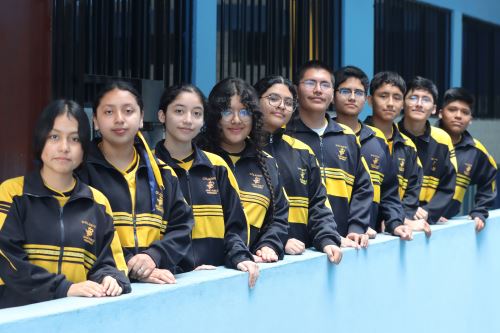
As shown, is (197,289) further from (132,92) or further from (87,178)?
(132,92)

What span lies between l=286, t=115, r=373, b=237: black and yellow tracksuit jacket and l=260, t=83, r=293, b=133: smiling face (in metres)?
0.35

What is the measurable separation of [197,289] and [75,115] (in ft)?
2.57

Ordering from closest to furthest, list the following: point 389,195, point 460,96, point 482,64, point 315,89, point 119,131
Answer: point 119,131
point 315,89
point 389,195
point 460,96
point 482,64

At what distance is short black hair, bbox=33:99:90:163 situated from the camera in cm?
332

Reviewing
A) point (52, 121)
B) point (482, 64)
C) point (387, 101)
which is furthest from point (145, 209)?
point (482, 64)

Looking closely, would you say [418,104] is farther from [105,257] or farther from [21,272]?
[21,272]

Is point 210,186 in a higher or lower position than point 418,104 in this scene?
lower

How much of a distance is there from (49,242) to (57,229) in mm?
53

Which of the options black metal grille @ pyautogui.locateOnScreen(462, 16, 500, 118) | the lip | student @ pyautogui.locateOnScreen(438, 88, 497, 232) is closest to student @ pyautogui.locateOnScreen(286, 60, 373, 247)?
the lip

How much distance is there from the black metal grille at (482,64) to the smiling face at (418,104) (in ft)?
13.9

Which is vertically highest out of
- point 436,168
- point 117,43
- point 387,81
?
point 117,43

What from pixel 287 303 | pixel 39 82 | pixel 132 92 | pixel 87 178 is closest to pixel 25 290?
pixel 87 178

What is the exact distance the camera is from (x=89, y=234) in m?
3.32

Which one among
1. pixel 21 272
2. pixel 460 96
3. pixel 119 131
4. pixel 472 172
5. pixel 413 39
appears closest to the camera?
pixel 21 272
